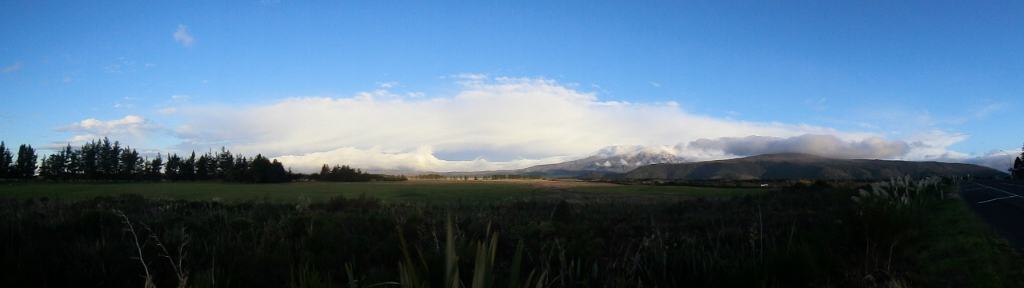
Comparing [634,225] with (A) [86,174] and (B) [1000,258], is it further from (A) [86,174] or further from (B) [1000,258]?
(A) [86,174]

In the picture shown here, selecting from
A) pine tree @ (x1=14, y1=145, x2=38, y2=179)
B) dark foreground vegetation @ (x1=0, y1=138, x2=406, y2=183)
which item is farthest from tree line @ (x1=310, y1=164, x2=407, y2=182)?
pine tree @ (x1=14, y1=145, x2=38, y2=179)

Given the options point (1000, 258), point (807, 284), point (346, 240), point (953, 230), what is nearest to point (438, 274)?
point (807, 284)

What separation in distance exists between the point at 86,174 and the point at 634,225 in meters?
160

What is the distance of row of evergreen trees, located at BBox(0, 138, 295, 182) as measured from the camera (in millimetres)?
126188

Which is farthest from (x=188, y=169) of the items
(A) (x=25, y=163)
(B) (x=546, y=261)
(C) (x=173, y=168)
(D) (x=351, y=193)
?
(B) (x=546, y=261)

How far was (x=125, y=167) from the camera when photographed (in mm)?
139750

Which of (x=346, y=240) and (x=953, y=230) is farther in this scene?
(x=953, y=230)

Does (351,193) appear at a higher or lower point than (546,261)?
lower

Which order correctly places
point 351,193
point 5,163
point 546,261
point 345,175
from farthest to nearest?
point 345,175 → point 5,163 → point 351,193 → point 546,261

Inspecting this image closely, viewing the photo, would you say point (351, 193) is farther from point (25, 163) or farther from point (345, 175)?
point (25, 163)

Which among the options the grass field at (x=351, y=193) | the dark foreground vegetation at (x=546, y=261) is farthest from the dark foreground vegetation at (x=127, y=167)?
the dark foreground vegetation at (x=546, y=261)

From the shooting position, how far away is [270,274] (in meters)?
5.91

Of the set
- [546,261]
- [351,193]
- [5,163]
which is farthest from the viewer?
[5,163]

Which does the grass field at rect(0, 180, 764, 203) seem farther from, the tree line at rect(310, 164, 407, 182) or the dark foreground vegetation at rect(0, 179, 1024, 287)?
the tree line at rect(310, 164, 407, 182)
